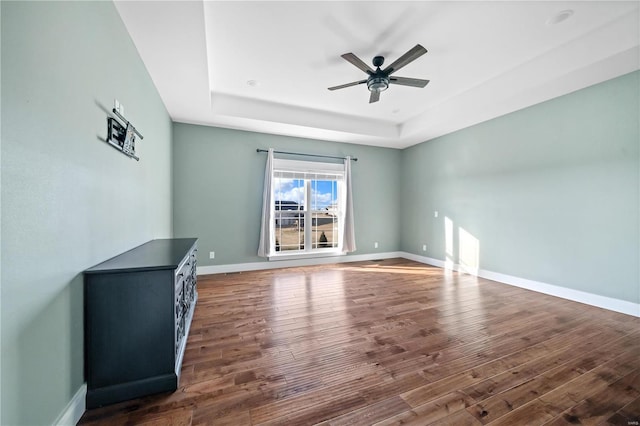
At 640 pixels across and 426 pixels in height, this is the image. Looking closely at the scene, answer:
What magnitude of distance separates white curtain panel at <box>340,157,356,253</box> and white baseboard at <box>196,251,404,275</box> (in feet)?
0.99

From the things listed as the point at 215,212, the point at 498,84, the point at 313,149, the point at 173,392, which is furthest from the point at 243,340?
the point at 498,84

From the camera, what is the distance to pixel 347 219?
209 inches

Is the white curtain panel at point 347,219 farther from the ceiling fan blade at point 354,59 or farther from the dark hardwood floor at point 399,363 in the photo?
the ceiling fan blade at point 354,59

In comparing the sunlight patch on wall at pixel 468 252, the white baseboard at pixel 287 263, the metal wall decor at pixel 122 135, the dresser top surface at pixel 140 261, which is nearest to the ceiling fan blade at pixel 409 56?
the metal wall decor at pixel 122 135

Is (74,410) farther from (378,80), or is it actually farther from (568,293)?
(568,293)

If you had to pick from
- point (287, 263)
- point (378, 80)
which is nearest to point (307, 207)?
point (287, 263)

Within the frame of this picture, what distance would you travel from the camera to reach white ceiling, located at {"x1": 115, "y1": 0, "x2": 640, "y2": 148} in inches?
83.4

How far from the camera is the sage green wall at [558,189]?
2770 millimetres

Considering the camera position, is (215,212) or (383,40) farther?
(215,212)

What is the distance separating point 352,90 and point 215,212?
119 inches

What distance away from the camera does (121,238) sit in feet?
6.35

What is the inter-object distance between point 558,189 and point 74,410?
5077mm

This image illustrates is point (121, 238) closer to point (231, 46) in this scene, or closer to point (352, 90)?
point (231, 46)

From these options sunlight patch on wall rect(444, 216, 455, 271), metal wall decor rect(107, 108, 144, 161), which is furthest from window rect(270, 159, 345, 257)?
metal wall decor rect(107, 108, 144, 161)
